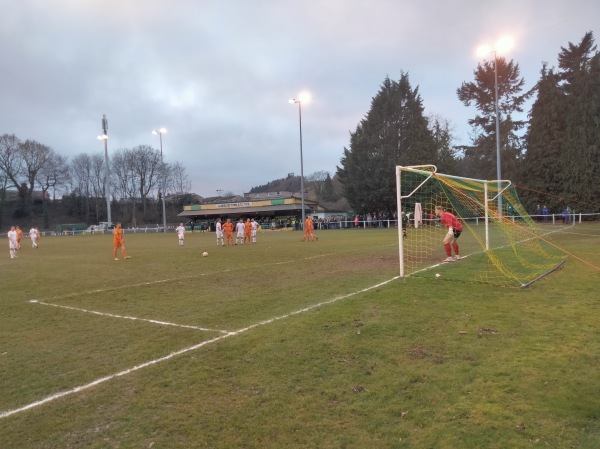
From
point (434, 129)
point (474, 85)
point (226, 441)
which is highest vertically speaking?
point (474, 85)

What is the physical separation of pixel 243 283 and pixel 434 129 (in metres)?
53.5

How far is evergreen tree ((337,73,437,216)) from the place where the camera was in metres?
49.5

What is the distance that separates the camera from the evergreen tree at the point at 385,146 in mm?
49469

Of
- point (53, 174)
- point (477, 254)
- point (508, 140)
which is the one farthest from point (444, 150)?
point (53, 174)

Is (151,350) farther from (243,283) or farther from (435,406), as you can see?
(243,283)

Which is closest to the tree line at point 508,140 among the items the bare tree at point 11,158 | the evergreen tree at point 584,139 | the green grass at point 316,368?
the evergreen tree at point 584,139

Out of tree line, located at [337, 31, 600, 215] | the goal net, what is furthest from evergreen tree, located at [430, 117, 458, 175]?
the goal net

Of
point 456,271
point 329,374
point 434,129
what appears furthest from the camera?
point 434,129

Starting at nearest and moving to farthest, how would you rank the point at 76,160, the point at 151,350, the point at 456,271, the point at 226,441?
the point at 226,441 → the point at 151,350 → the point at 456,271 → the point at 76,160

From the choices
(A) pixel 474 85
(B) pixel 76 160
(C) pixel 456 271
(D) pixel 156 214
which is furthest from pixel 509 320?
(B) pixel 76 160

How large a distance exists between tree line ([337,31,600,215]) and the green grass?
124ft

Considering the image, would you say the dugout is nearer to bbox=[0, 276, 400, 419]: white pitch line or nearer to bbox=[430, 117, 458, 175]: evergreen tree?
bbox=[430, 117, 458, 175]: evergreen tree

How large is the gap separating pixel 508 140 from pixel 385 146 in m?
15.5

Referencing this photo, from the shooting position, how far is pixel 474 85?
53344 millimetres
